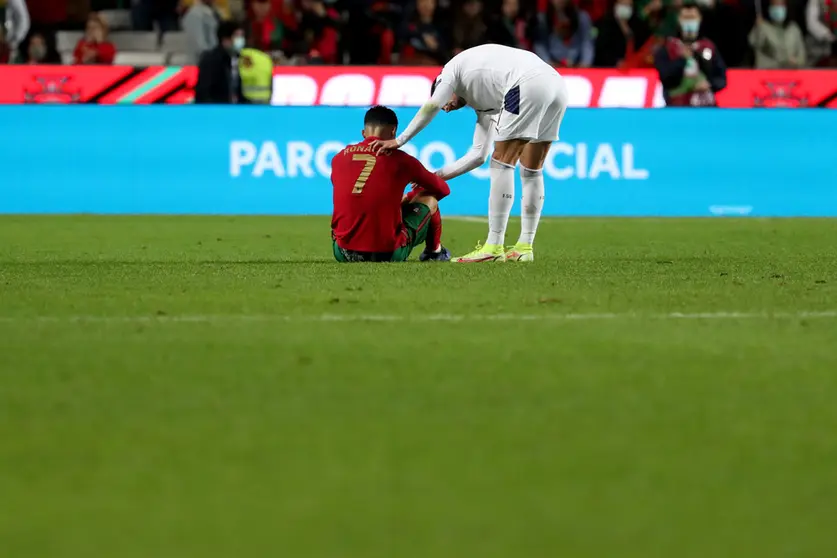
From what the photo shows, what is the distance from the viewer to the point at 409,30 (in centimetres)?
2331

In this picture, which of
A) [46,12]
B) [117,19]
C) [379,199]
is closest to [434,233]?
[379,199]

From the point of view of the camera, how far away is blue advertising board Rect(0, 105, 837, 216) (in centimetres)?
1759

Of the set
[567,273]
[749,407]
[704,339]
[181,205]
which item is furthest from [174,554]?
[181,205]

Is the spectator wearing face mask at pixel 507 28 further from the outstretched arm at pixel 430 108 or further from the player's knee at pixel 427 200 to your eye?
the player's knee at pixel 427 200

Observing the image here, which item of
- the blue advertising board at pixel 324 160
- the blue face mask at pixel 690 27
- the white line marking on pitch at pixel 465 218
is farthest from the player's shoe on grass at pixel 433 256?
the blue face mask at pixel 690 27

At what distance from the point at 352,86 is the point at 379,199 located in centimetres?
1303

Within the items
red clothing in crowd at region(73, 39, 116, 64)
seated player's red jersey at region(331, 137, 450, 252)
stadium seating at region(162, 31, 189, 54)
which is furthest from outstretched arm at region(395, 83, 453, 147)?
stadium seating at region(162, 31, 189, 54)

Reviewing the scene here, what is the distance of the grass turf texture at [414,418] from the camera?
3.56 metres

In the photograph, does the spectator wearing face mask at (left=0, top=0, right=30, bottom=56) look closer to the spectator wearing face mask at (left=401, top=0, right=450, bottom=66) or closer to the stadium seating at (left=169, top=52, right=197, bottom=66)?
the stadium seating at (left=169, top=52, right=197, bottom=66)

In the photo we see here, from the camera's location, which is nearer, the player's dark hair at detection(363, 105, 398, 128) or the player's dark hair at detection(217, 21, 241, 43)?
the player's dark hair at detection(363, 105, 398, 128)

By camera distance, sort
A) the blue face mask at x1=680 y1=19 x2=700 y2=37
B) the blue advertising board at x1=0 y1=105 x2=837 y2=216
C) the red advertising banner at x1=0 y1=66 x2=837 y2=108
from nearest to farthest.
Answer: the blue advertising board at x1=0 y1=105 x2=837 y2=216 → the blue face mask at x1=680 y1=19 x2=700 y2=37 → the red advertising banner at x1=0 y1=66 x2=837 y2=108

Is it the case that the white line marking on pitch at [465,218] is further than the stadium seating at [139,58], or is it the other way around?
the stadium seating at [139,58]

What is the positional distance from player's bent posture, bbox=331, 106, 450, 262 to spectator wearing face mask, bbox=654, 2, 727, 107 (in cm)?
1026

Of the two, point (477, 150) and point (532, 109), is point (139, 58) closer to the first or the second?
point (477, 150)
